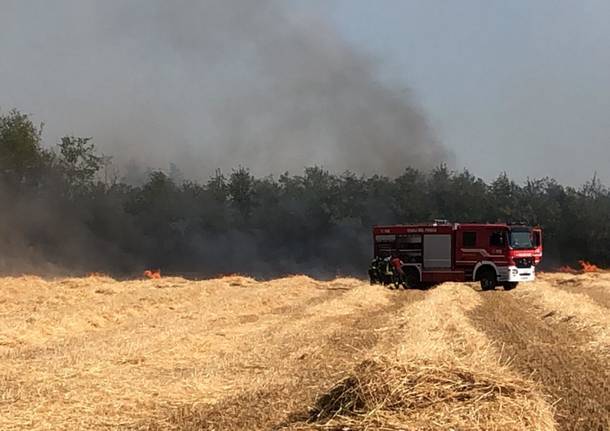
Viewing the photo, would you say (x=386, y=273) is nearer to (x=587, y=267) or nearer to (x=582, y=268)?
(x=587, y=267)

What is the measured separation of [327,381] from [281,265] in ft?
197

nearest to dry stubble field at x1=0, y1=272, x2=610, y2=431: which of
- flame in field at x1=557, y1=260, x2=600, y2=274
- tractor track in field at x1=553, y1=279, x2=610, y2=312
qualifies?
tractor track in field at x1=553, y1=279, x2=610, y2=312

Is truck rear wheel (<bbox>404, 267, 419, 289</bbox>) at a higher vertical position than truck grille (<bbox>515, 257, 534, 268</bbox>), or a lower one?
lower

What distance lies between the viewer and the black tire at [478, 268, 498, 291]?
119ft

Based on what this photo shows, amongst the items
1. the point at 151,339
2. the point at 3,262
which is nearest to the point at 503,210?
the point at 3,262

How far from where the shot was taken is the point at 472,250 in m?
37.2

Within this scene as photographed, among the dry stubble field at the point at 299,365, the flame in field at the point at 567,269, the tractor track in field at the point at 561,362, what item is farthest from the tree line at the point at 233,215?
the tractor track in field at the point at 561,362

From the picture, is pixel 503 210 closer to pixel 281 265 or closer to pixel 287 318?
pixel 281 265

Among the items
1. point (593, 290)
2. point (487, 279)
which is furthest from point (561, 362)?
point (593, 290)

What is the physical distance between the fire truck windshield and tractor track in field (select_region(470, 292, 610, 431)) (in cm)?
1403

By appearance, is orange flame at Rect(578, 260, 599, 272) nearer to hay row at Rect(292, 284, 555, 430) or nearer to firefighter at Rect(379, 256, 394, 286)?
firefighter at Rect(379, 256, 394, 286)

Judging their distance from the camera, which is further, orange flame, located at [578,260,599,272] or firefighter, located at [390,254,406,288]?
orange flame, located at [578,260,599,272]

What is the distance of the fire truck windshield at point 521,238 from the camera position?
119 ft

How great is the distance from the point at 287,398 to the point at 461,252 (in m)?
29.4
